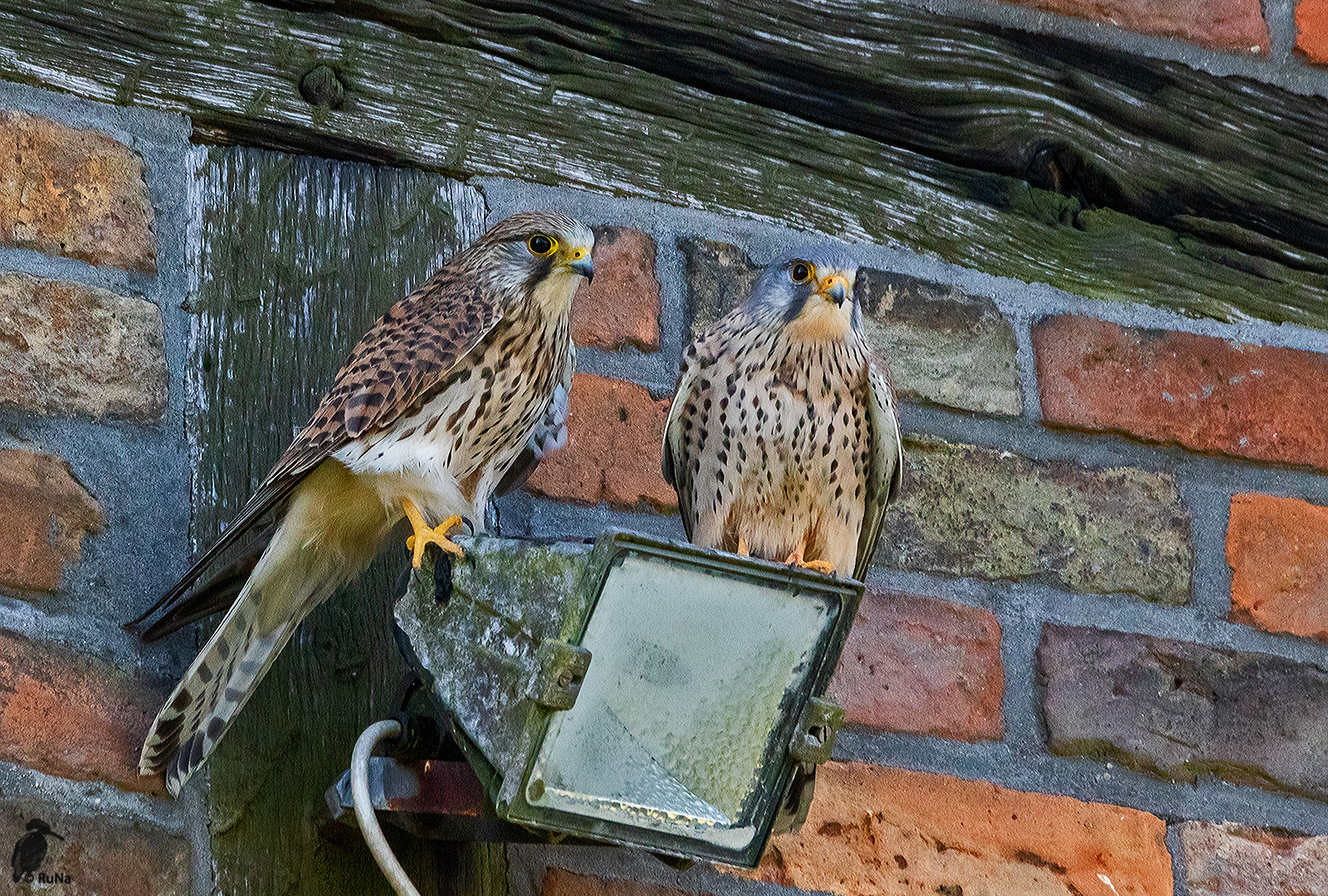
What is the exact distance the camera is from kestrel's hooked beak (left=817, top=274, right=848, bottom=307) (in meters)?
1.87

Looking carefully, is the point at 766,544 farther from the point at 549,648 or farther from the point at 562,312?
the point at 549,648

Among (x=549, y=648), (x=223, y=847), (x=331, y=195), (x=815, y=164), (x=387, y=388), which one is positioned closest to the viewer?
(x=549, y=648)

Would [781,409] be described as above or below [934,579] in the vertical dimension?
above

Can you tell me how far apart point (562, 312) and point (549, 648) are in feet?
2.51

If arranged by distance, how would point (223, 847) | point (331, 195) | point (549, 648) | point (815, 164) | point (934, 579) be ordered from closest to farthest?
point (549, 648) → point (223, 847) → point (331, 195) → point (934, 579) → point (815, 164)

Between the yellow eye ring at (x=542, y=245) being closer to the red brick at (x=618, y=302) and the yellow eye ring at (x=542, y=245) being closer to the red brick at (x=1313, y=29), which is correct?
the red brick at (x=618, y=302)

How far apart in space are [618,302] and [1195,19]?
3.56ft

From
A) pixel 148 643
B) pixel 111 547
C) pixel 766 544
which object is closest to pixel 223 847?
pixel 148 643

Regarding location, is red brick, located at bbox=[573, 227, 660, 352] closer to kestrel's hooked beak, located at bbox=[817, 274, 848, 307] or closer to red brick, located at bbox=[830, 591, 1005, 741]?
kestrel's hooked beak, located at bbox=[817, 274, 848, 307]

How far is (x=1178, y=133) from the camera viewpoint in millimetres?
2250

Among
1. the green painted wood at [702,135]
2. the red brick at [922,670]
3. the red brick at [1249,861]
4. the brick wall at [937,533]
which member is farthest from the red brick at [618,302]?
the red brick at [1249,861]

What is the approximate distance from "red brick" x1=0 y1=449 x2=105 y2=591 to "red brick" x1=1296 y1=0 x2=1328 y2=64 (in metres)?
1.96

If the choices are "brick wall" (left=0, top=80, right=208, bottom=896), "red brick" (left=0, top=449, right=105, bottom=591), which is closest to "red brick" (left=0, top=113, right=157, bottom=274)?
"brick wall" (left=0, top=80, right=208, bottom=896)

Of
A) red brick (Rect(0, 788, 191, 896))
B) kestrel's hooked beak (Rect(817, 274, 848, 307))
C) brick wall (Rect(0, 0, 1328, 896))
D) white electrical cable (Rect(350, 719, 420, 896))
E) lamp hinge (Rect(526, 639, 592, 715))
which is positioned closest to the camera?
lamp hinge (Rect(526, 639, 592, 715))
